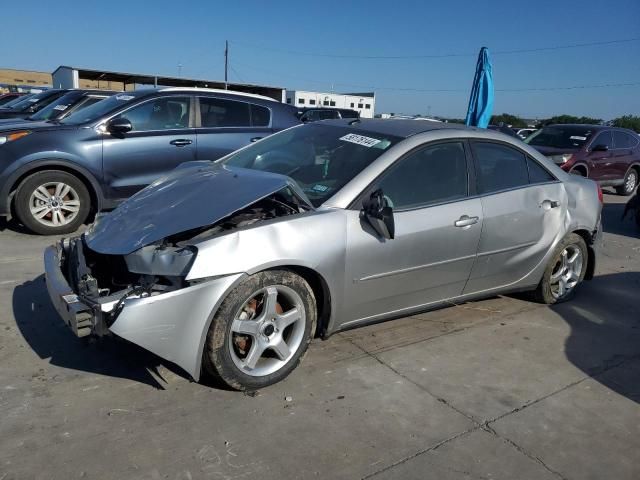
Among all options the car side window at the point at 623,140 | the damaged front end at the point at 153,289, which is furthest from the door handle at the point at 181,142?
the car side window at the point at 623,140

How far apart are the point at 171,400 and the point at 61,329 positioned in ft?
4.14

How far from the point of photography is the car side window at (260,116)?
24.3 ft

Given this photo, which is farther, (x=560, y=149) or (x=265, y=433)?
(x=560, y=149)

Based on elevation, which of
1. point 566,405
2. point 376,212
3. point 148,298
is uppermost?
point 376,212

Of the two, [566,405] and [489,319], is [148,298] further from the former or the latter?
[489,319]

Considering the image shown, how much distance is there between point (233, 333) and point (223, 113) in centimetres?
481

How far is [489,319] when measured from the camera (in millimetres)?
4484

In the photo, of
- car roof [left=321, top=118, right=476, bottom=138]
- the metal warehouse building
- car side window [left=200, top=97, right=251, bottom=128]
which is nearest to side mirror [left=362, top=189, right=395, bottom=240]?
car roof [left=321, top=118, right=476, bottom=138]

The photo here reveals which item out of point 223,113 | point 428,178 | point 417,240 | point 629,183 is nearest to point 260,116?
point 223,113

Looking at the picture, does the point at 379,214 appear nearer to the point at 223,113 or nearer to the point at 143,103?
the point at 143,103

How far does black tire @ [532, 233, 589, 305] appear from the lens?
15.2 ft

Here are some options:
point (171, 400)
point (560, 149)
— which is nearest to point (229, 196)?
point (171, 400)

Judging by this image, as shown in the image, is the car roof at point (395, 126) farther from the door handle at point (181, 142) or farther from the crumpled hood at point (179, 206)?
the door handle at point (181, 142)

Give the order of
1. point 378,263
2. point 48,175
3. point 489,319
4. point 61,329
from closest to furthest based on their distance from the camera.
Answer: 1. point 378,263
2. point 61,329
3. point 489,319
4. point 48,175
